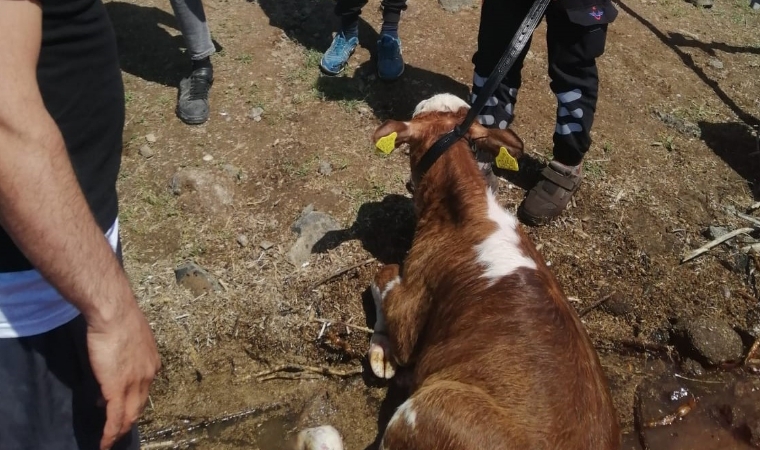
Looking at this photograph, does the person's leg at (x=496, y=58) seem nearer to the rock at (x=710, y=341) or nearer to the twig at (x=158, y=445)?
the rock at (x=710, y=341)

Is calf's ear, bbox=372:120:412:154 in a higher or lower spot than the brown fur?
higher

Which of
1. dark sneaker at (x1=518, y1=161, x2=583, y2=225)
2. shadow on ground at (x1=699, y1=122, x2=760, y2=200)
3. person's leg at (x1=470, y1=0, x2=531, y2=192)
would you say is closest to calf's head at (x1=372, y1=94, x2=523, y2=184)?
person's leg at (x1=470, y1=0, x2=531, y2=192)

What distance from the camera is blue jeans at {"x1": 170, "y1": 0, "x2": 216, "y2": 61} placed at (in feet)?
15.5

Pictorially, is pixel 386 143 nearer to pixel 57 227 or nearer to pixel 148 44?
pixel 57 227

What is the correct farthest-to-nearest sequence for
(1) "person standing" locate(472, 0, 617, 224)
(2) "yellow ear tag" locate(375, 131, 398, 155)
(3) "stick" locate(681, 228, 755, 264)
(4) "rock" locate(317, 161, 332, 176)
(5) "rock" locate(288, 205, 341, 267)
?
(4) "rock" locate(317, 161, 332, 176), (3) "stick" locate(681, 228, 755, 264), (5) "rock" locate(288, 205, 341, 267), (1) "person standing" locate(472, 0, 617, 224), (2) "yellow ear tag" locate(375, 131, 398, 155)

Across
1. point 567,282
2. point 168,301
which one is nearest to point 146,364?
point 168,301

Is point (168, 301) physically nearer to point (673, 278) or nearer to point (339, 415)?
point (339, 415)

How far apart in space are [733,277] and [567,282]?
46.4 inches

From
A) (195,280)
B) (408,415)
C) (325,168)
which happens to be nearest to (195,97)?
(325,168)

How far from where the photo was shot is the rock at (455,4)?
630cm

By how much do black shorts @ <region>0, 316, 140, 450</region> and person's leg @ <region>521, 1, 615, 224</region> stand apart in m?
3.17

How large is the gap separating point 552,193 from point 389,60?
6.18ft

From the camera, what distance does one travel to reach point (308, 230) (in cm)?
424

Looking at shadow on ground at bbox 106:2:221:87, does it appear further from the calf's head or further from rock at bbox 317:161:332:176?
the calf's head
